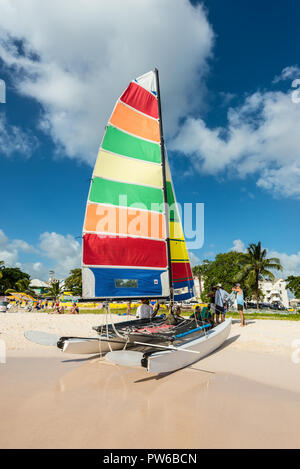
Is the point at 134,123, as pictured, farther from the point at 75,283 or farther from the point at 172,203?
the point at 75,283

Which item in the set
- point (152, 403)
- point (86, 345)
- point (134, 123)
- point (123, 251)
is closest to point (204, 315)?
point (123, 251)

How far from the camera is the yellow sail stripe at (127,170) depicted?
9.34 m

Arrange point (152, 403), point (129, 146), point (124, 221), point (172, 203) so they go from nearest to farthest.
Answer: point (152, 403), point (124, 221), point (129, 146), point (172, 203)

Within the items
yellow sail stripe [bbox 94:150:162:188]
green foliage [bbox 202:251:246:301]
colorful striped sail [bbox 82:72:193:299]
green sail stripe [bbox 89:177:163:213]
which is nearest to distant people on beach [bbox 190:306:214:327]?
colorful striped sail [bbox 82:72:193:299]

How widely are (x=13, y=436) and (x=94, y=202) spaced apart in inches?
255

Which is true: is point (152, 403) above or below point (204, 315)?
below

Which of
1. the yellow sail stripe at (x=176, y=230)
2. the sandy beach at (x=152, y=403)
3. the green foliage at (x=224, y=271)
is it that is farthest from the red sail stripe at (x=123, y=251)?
the green foliage at (x=224, y=271)

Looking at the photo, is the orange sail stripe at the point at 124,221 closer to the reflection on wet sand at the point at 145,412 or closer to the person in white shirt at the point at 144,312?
the person in white shirt at the point at 144,312

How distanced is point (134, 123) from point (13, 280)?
62.0 m

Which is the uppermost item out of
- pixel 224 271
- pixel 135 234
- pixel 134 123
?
pixel 134 123

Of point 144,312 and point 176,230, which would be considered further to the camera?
point 176,230

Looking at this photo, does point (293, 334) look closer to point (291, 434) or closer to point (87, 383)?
point (291, 434)

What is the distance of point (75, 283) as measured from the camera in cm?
5325
